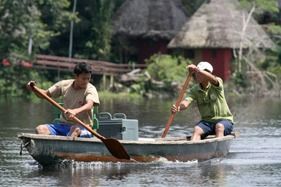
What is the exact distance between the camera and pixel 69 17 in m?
49.0

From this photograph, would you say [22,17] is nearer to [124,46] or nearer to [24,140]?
[124,46]

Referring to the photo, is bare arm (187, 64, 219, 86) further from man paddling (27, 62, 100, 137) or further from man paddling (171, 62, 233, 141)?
man paddling (27, 62, 100, 137)

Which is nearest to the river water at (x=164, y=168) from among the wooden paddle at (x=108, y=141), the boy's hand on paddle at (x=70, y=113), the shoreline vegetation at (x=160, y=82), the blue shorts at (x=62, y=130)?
the wooden paddle at (x=108, y=141)

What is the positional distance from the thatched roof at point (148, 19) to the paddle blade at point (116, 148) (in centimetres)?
3687

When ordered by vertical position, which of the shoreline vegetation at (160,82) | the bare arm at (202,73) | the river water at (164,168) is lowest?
the river water at (164,168)

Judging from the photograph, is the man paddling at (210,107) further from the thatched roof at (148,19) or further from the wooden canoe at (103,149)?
the thatched roof at (148,19)

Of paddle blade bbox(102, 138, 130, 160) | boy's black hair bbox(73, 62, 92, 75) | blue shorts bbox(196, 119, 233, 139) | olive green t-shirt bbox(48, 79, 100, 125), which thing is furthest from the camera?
blue shorts bbox(196, 119, 233, 139)

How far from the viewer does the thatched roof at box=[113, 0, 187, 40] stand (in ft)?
180

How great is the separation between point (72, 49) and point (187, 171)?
37.4 m

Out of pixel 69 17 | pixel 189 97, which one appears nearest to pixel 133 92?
pixel 69 17

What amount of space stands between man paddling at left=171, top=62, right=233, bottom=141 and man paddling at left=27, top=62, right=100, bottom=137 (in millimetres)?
2341

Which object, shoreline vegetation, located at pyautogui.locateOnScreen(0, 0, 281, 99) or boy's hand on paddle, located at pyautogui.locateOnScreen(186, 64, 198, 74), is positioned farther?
shoreline vegetation, located at pyautogui.locateOnScreen(0, 0, 281, 99)

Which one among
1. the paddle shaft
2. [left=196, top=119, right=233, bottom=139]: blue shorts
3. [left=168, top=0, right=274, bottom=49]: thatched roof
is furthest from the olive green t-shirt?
[left=168, top=0, right=274, bottom=49]: thatched roof

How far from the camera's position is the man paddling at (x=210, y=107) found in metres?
19.0
